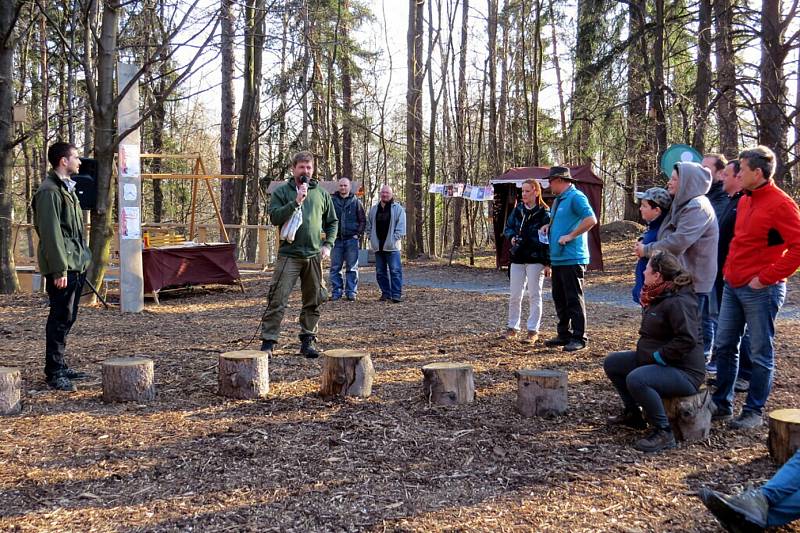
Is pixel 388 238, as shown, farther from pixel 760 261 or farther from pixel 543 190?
pixel 760 261

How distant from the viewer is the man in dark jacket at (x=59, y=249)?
494 cm

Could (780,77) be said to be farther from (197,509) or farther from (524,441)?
(197,509)

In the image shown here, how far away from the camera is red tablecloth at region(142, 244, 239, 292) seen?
10.0 meters

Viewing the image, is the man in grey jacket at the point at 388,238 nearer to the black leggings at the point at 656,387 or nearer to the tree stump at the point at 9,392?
the tree stump at the point at 9,392

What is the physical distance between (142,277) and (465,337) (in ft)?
15.5

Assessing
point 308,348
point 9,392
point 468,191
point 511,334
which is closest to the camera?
point 9,392

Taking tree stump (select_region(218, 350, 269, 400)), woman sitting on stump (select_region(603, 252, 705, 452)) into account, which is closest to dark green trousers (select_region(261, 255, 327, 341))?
tree stump (select_region(218, 350, 269, 400))

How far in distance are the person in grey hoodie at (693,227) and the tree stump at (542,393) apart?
123 cm

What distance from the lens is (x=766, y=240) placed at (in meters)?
4.17

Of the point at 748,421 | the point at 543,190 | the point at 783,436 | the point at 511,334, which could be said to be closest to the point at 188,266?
the point at 511,334

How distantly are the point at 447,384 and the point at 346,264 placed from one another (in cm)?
595

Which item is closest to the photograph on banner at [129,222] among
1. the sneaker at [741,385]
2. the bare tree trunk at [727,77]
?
the sneaker at [741,385]

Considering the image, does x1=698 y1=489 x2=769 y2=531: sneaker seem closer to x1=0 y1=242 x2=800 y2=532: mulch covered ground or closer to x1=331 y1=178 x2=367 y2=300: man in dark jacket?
x1=0 y1=242 x2=800 y2=532: mulch covered ground

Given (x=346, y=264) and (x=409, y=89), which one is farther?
(x=409, y=89)
